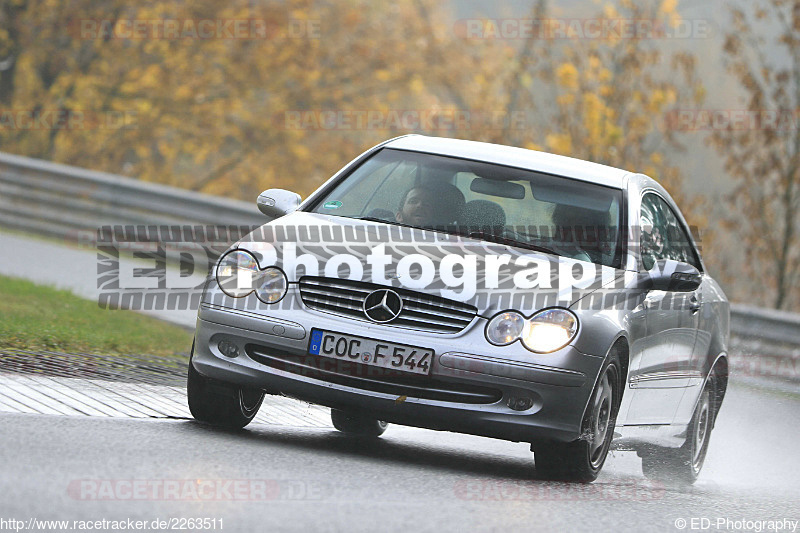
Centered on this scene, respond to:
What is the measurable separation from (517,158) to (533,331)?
6.23 feet

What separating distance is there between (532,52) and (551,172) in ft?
58.3

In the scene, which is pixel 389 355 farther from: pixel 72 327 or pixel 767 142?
pixel 767 142

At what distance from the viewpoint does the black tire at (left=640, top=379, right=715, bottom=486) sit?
29.5 ft

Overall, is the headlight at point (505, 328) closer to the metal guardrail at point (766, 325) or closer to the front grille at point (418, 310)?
the front grille at point (418, 310)

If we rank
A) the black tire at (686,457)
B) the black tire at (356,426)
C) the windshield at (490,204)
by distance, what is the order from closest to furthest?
the windshield at (490,204), the black tire at (356,426), the black tire at (686,457)

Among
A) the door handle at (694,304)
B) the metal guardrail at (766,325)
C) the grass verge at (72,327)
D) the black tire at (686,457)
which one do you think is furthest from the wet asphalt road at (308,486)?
the metal guardrail at (766,325)

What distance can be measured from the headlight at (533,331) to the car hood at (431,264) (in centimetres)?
5

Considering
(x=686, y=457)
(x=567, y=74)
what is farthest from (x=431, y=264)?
(x=567, y=74)

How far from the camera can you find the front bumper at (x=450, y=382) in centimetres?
A: 666

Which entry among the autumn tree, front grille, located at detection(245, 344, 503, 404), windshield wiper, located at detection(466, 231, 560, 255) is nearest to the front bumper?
front grille, located at detection(245, 344, 503, 404)

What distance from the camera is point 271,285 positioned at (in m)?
7.00

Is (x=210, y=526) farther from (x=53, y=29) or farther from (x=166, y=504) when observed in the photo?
(x=53, y=29)

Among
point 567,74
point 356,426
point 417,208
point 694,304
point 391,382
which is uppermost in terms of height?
point 417,208

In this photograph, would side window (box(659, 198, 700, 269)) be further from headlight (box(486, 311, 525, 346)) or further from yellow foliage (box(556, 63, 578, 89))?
yellow foliage (box(556, 63, 578, 89))
